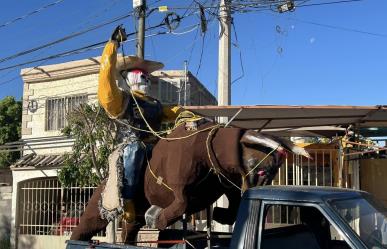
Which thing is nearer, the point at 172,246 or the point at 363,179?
the point at 172,246

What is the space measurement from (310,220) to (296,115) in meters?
3.25

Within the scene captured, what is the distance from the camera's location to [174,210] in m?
4.74

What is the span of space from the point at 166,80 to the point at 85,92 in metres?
2.44

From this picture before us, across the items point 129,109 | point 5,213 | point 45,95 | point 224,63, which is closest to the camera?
point 129,109

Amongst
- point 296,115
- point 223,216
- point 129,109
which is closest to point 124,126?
point 129,109

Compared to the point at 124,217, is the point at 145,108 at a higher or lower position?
higher

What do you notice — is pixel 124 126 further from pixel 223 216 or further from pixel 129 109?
pixel 223 216

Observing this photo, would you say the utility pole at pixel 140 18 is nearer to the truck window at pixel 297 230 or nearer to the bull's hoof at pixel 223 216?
the bull's hoof at pixel 223 216

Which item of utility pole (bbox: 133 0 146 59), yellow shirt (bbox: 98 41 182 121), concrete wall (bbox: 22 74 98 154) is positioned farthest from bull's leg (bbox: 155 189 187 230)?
concrete wall (bbox: 22 74 98 154)

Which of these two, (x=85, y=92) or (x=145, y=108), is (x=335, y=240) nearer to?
(x=145, y=108)

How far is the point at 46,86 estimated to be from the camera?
16.9 metres

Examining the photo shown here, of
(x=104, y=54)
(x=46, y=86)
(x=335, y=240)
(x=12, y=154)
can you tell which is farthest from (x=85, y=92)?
(x=335, y=240)

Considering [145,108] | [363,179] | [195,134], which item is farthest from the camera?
[363,179]

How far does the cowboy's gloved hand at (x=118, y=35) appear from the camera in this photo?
17.2ft
